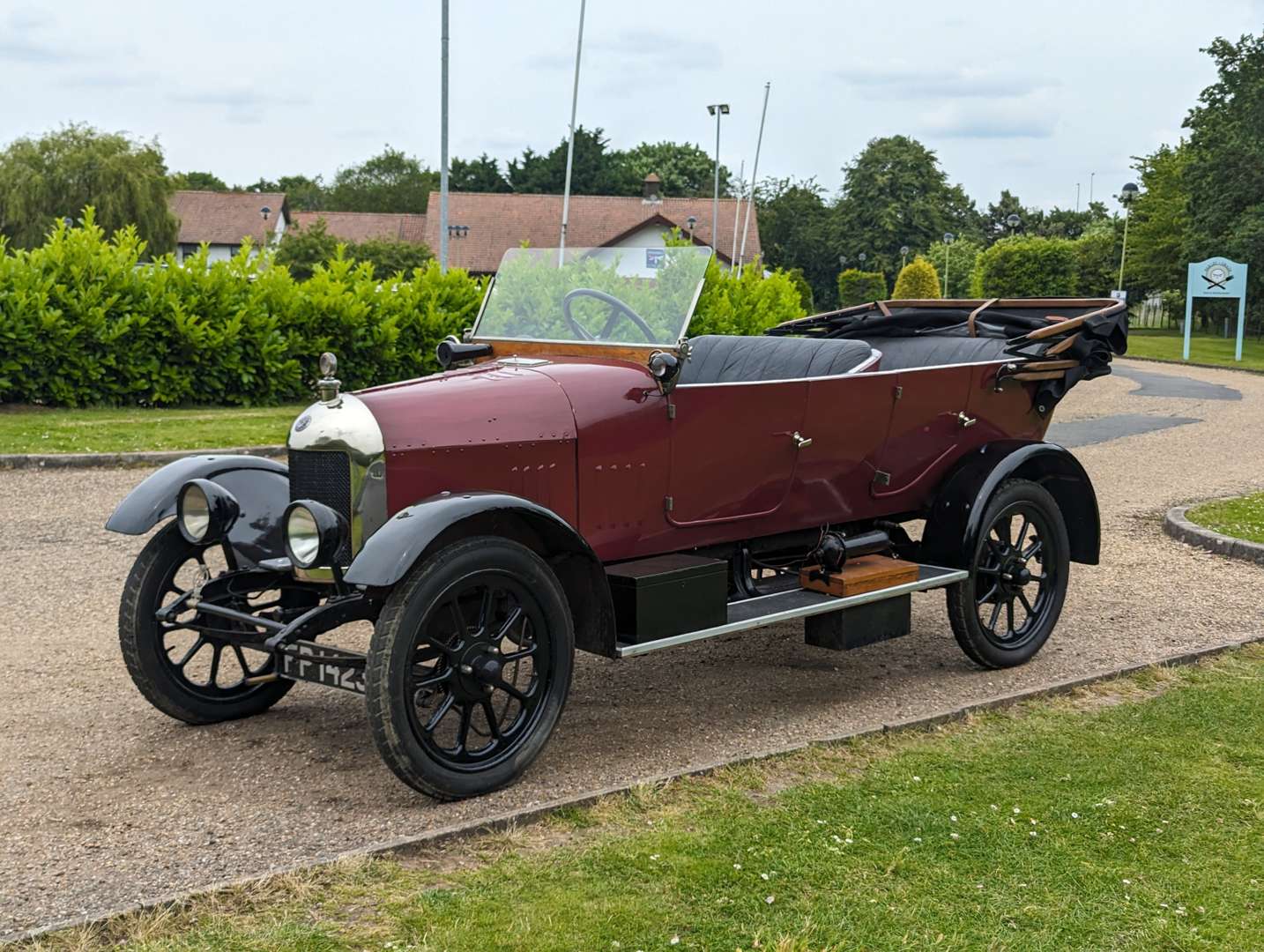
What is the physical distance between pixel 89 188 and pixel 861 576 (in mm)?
47977

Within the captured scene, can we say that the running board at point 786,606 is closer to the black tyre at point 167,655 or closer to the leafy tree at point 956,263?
the black tyre at point 167,655

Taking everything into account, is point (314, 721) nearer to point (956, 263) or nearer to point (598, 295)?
point (598, 295)

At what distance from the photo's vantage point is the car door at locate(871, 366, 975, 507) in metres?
5.96

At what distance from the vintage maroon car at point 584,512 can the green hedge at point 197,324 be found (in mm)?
9594

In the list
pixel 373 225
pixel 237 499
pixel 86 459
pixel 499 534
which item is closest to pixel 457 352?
pixel 237 499

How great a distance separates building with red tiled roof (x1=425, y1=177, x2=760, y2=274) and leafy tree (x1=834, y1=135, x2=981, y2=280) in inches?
953

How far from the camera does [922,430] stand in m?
6.09

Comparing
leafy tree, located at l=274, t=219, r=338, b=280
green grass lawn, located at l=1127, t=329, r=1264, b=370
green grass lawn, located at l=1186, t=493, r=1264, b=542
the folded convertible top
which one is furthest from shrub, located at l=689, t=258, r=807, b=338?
leafy tree, located at l=274, t=219, r=338, b=280

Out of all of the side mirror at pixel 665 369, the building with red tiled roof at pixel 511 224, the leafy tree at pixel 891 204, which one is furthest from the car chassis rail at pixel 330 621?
the leafy tree at pixel 891 204

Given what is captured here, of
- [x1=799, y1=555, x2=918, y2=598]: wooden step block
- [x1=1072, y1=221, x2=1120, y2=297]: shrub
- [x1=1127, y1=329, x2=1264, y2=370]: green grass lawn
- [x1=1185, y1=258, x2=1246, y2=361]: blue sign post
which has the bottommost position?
[x1=799, y1=555, x2=918, y2=598]: wooden step block

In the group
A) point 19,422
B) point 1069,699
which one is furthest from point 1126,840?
point 19,422

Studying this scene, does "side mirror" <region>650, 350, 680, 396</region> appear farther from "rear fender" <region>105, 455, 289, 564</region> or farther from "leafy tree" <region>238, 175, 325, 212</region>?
"leafy tree" <region>238, 175, 325, 212</region>

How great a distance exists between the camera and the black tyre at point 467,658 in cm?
423

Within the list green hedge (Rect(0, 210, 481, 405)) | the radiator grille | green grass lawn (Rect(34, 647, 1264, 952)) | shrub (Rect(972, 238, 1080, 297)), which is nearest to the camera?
green grass lawn (Rect(34, 647, 1264, 952))
